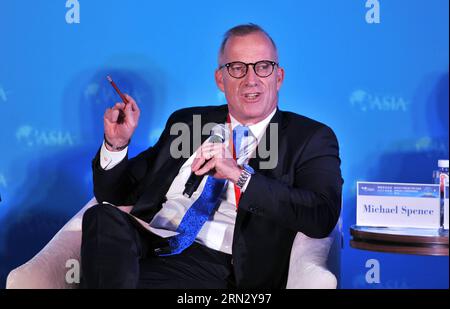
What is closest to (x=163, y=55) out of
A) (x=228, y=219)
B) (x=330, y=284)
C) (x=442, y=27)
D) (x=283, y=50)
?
Result: (x=283, y=50)

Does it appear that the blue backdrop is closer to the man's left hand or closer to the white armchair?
the white armchair

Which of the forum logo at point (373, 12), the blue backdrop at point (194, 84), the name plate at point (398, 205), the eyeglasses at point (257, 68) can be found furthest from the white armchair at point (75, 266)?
the forum logo at point (373, 12)

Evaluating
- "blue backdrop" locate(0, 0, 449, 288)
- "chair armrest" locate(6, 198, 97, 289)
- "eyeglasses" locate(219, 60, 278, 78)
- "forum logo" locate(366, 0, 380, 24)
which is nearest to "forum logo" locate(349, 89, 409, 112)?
"blue backdrop" locate(0, 0, 449, 288)

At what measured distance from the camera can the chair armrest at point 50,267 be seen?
232cm

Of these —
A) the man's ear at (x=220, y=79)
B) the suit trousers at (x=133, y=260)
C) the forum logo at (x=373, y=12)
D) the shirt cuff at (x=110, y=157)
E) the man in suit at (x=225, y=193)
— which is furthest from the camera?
the forum logo at (x=373, y=12)

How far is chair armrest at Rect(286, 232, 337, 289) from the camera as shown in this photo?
7.22ft

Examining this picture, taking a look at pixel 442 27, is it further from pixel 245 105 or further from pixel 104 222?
pixel 104 222

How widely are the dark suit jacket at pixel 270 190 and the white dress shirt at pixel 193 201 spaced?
3 centimetres

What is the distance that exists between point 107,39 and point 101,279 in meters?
1.57

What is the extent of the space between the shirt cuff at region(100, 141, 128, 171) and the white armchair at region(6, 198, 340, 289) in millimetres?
331

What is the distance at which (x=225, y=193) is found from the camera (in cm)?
263

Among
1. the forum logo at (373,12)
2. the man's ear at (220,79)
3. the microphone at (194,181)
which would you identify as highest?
the forum logo at (373,12)

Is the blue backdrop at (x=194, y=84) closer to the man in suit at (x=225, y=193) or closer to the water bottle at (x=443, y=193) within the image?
the man in suit at (x=225, y=193)
